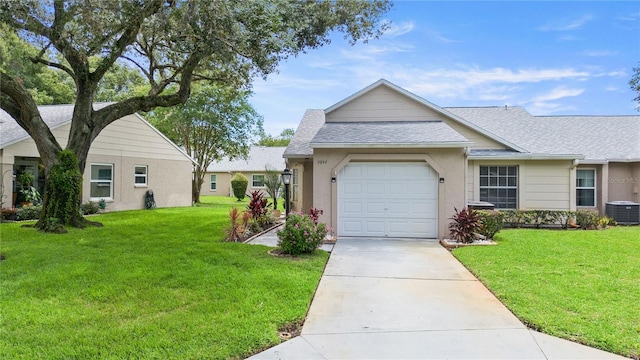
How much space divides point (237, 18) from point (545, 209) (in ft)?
41.3

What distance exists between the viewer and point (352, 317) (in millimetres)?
4457

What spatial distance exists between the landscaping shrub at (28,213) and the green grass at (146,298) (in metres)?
5.23

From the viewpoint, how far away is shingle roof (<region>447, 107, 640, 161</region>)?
14.0 meters

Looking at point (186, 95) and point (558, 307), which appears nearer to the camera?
point (558, 307)

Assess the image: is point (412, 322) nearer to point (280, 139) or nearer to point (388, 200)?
point (388, 200)

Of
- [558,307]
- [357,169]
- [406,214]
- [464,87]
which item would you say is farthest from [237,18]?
[464,87]

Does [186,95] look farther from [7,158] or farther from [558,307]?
[558,307]

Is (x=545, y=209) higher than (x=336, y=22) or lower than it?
lower

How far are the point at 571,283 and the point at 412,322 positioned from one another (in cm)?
338

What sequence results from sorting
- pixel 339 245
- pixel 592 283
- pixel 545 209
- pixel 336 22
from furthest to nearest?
pixel 545 209 < pixel 336 22 < pixel 339 245 < pixel 592 283

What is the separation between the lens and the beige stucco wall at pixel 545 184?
42.3ft

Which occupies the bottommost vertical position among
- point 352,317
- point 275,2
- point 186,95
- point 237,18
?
point 352,317

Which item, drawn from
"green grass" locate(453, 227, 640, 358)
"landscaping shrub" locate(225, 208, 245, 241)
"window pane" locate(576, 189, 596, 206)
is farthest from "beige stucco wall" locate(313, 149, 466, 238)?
"window pane" locate(576, 189, 596, 206)

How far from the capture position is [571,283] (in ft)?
18.8
